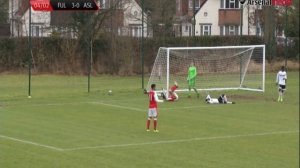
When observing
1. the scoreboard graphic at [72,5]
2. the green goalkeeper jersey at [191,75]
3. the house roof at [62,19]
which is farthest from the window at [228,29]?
the scoreboard graphic at [72,5]

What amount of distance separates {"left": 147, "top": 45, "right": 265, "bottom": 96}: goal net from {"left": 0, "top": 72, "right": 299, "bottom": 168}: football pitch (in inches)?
48.8

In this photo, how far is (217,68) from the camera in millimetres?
42812

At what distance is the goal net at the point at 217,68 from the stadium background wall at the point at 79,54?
5.64 metres

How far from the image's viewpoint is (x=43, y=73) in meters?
47.7

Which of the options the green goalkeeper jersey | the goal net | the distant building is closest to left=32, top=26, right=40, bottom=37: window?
the distant building

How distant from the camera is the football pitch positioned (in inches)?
718

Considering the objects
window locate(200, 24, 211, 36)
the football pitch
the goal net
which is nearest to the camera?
the football pitch

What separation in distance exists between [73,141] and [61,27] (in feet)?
112

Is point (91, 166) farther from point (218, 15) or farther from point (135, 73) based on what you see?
point (218, 15)

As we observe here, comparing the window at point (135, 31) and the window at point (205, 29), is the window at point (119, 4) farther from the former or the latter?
the window at point (205, 29)

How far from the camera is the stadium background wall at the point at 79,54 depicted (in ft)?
159

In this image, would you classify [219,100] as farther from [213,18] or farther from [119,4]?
[213,18]

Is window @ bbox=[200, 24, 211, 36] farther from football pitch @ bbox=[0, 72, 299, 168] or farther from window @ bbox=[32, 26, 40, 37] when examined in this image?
football pitch @ bbox=[0, 72, 299, 168]

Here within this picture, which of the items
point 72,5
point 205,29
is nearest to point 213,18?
point 205,29
